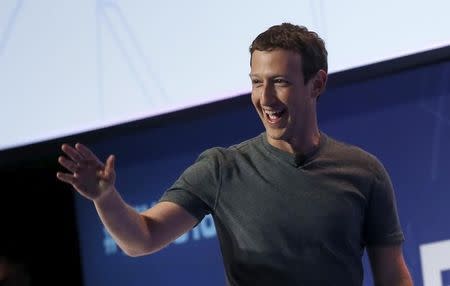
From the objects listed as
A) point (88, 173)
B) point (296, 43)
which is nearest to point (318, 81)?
point (296, 43)

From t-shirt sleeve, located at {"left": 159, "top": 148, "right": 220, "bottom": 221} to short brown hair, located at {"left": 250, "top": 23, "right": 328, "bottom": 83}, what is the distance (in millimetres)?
246

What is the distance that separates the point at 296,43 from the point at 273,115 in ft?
0.46

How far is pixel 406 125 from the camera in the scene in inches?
98.0

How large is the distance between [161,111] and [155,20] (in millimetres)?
287

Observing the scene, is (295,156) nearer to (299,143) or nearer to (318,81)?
(299,143)

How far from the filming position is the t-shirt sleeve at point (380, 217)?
5.56 feet

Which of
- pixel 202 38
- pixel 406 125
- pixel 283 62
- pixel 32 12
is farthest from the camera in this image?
pixel 32 12

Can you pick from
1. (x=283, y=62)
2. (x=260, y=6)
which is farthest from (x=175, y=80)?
(x=283, y=62)

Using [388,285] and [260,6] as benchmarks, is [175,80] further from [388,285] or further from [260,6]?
[388,285]

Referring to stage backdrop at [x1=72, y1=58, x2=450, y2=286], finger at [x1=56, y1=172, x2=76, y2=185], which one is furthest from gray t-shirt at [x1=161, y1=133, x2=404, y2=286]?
stage backdrop at [x1=72, y1=58, x2=450, y2=286]

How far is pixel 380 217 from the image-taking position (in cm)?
169

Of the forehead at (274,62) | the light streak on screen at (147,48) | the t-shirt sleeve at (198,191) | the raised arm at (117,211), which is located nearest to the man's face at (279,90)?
the forehead at (274,62)

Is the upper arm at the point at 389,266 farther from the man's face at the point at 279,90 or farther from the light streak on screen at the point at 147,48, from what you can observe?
the light streak on screen at the point at 147,48

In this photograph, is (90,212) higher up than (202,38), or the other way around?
(202,38)
